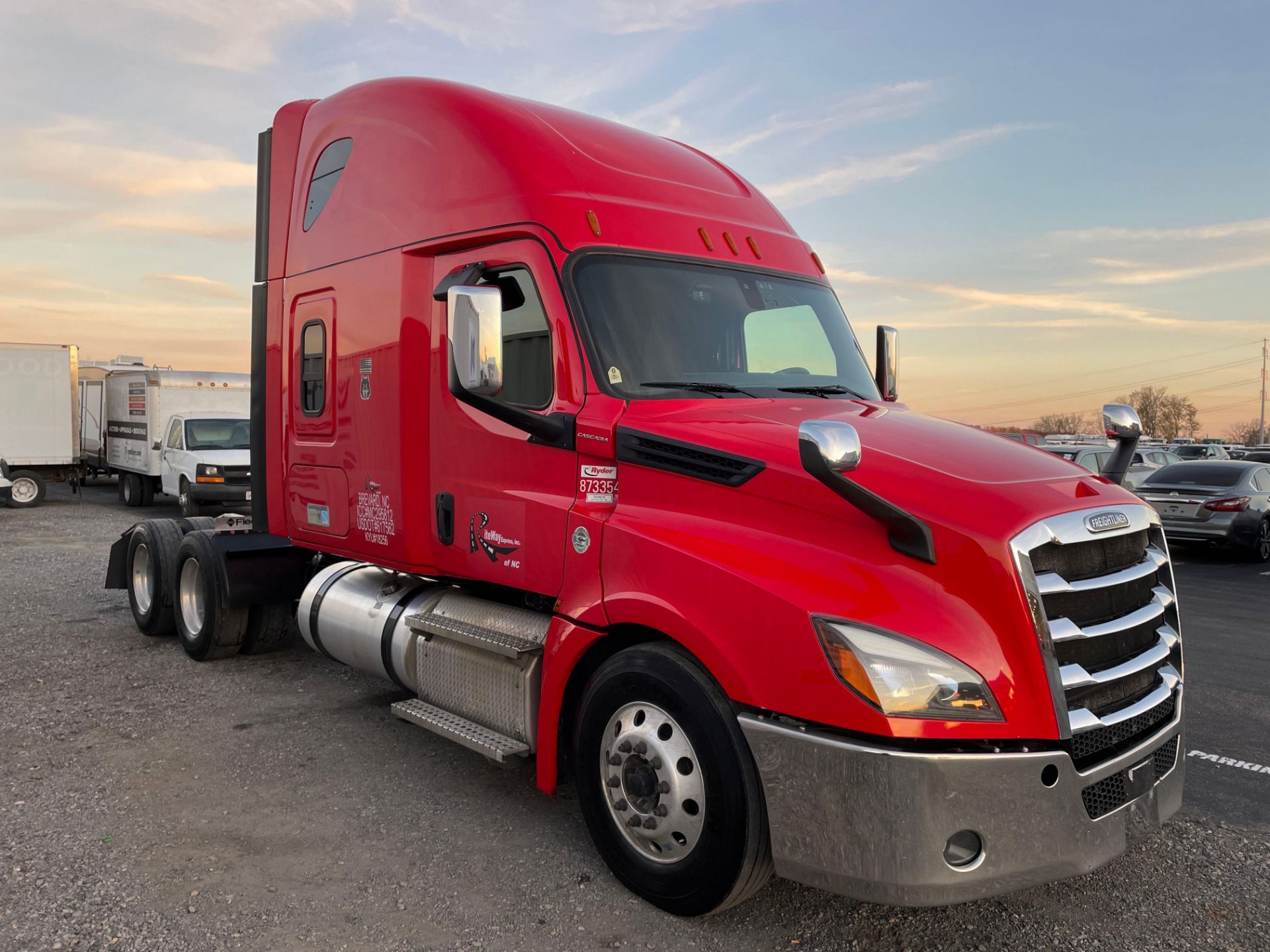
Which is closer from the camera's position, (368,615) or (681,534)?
(681,534)

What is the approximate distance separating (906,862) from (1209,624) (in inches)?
322

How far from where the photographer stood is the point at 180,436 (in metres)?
19.0

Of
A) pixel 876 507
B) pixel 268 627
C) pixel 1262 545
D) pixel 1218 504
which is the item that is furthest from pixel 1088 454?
pixel 876 507

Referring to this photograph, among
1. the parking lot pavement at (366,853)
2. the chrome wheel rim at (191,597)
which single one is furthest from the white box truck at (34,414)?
the parking lot pavement at (366,853)

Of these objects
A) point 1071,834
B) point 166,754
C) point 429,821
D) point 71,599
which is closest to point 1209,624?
point 1071,834

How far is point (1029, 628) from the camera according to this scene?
122 inches

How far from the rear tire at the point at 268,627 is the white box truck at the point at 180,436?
10.3 m

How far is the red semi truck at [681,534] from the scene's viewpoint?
121 inches

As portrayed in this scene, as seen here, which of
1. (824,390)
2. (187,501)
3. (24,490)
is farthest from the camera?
(24,490)

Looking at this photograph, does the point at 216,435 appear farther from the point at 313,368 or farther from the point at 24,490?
the point at 313,368

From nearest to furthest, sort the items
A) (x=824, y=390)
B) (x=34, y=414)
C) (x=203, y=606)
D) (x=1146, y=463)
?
(x=824, y=390), (x=203, y=606), (x=34, y=414), (x=1146, y=463)

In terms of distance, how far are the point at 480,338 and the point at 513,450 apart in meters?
0.65

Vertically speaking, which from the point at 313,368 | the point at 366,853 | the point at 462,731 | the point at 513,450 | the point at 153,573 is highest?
the point at 313,368

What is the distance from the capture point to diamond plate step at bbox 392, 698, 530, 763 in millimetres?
4332
